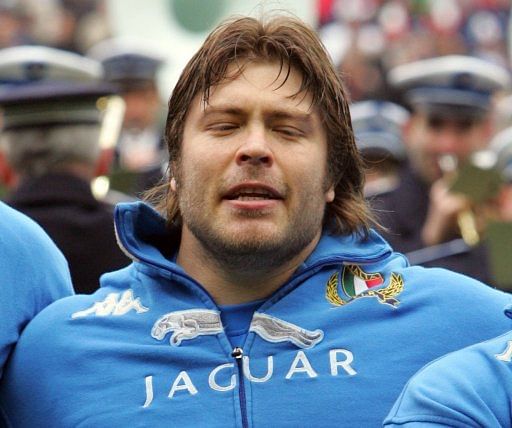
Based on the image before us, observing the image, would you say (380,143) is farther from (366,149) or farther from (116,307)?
(116,307)

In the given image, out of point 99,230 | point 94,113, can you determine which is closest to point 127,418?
point 99,230

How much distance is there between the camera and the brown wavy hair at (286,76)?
13.6 feet

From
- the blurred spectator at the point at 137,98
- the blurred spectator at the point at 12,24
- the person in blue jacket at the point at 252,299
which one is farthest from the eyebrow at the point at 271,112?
the blurred spectator at the point at 12,24

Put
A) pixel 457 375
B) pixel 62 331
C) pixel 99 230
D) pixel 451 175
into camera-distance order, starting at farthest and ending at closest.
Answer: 1. pixel 451 175
2. pixel 99 230
3. pixel 62 331
4. pixel 457 375

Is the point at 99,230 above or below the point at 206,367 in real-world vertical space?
below

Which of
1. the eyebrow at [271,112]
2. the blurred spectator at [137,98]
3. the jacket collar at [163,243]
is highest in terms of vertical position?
the eyebrow at [271,112]

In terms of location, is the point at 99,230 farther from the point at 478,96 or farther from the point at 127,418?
the point at 478,96

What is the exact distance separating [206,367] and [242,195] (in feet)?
1.35

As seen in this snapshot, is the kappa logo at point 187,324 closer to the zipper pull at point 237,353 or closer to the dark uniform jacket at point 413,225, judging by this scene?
the zipper pull at point 237,353

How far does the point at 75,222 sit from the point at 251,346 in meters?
1.76

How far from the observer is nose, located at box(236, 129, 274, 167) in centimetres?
398

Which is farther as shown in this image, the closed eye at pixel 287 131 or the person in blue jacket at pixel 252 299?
the closed eye at pixel 287 131

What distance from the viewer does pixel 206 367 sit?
13.0ft

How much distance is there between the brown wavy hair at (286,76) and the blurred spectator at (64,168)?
1.25 metres
